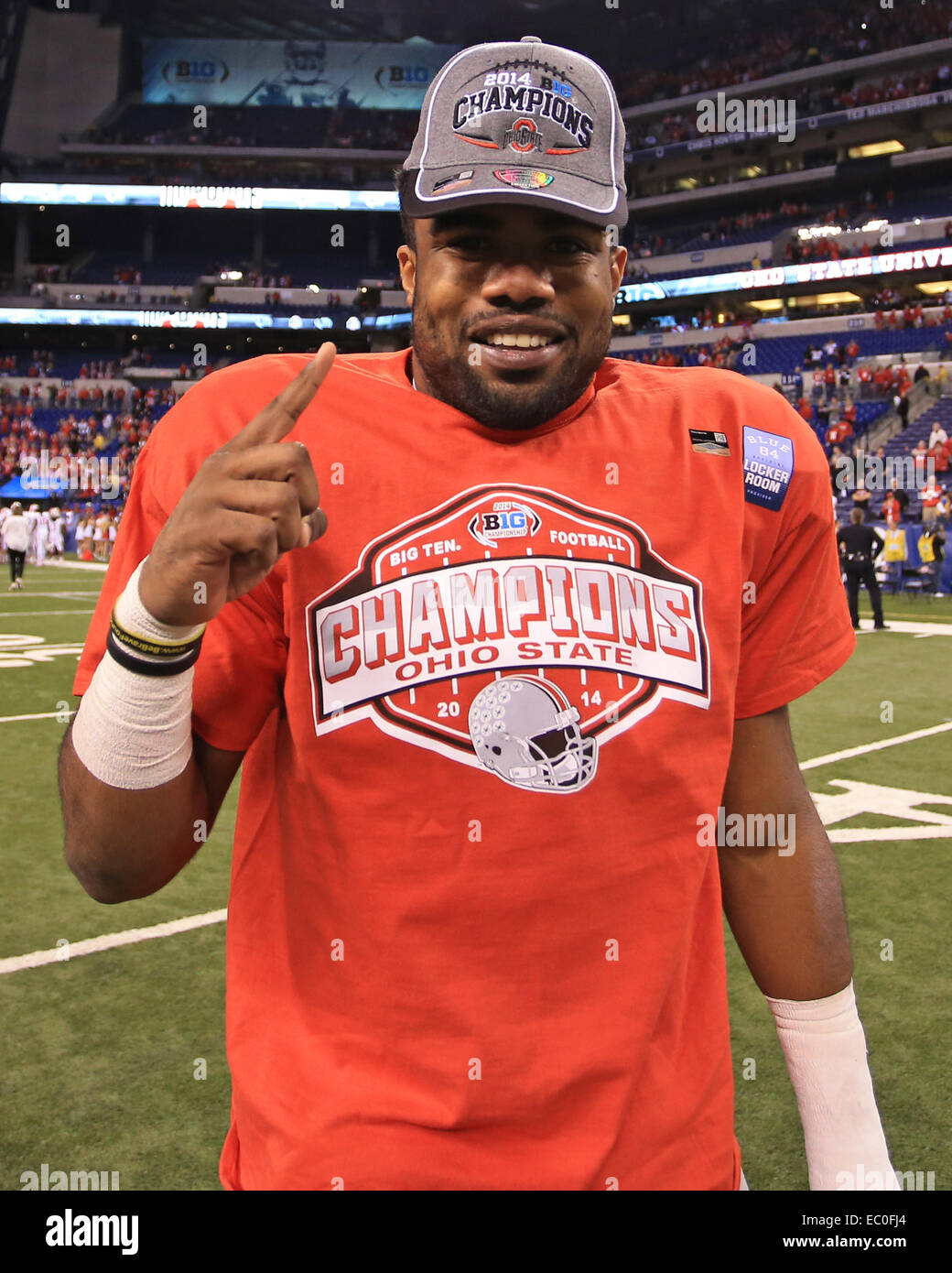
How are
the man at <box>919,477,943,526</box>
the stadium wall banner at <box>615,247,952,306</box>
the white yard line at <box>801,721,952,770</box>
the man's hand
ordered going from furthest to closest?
1. the stadium wall banner at <box>615,247,952,306</box>
2. the man at <box>919,477,943,526</box>
3. the white yard line at <box>801,721,952,770</box>
4. the man's hand

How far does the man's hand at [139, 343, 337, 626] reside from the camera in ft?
3.92

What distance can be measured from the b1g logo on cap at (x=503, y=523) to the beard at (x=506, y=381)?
129 mm

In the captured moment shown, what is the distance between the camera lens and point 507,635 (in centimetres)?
143

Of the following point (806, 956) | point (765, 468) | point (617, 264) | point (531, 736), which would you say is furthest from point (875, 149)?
point (531, 736)

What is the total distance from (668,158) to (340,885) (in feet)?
174

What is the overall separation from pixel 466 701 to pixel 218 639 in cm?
34

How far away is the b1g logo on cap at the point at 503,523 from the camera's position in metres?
1.46

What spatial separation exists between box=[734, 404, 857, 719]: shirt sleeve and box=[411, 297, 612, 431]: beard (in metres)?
0.35

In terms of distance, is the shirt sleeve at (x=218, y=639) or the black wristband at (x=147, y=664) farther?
the shirt sleeve at (x=218, y=639)

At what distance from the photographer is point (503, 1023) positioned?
4.43 ft

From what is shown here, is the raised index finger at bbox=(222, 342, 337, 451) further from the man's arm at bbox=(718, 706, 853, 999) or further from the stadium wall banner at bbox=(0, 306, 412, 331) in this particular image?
the stadium wall banner at bbox=(0, 306, 412, 331)

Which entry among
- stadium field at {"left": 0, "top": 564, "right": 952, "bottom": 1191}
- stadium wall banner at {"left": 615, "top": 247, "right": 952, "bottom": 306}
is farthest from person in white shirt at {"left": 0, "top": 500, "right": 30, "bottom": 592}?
stadium wall banner at {"left": 615, "top": 247, "right": 952, "bottom": 306}

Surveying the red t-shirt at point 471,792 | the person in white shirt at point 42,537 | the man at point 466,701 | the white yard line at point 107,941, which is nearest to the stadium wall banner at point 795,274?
the person in white shirt at point 42,537

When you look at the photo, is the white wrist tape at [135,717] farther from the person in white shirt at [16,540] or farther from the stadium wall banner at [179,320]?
the stadium wall banner at [179,320]
